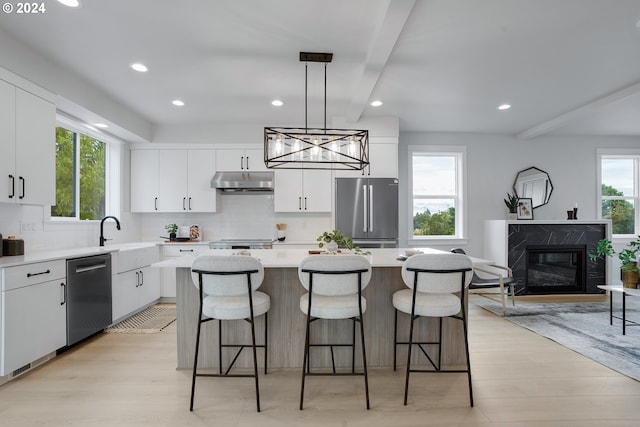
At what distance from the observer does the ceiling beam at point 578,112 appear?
12.2 ft

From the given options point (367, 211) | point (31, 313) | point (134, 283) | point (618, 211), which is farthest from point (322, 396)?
point (618, 211)

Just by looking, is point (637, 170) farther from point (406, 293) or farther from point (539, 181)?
point (406, 293)

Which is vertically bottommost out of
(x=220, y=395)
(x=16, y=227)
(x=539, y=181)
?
(x=220, y=395)

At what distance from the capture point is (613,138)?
5.86m

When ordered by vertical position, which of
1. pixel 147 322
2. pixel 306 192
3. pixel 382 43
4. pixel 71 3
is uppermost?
pixel 71 3

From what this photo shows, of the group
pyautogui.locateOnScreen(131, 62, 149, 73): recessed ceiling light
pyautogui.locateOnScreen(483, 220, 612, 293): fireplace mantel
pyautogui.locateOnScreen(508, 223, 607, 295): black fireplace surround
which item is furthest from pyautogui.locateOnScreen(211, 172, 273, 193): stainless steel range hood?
pyautogui.locateOnScreen(508, 223, 607, 295): black fireplace surround

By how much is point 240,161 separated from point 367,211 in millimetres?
2082

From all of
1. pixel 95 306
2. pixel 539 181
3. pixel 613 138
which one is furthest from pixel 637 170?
pixel 95 306

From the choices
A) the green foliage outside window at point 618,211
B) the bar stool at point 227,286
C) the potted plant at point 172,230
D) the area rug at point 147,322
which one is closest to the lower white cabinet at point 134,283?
the area rug at point 147,322

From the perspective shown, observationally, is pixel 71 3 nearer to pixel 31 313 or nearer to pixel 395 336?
pixel 31 313

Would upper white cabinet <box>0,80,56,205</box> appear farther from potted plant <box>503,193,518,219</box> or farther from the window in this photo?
potted plant <box>503,193,518,219</box>

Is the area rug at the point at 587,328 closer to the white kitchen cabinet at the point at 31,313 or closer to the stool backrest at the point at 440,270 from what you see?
the stool backrest at the point at 440,270

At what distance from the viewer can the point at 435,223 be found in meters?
5.68

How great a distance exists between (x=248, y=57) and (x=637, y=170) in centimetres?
705
